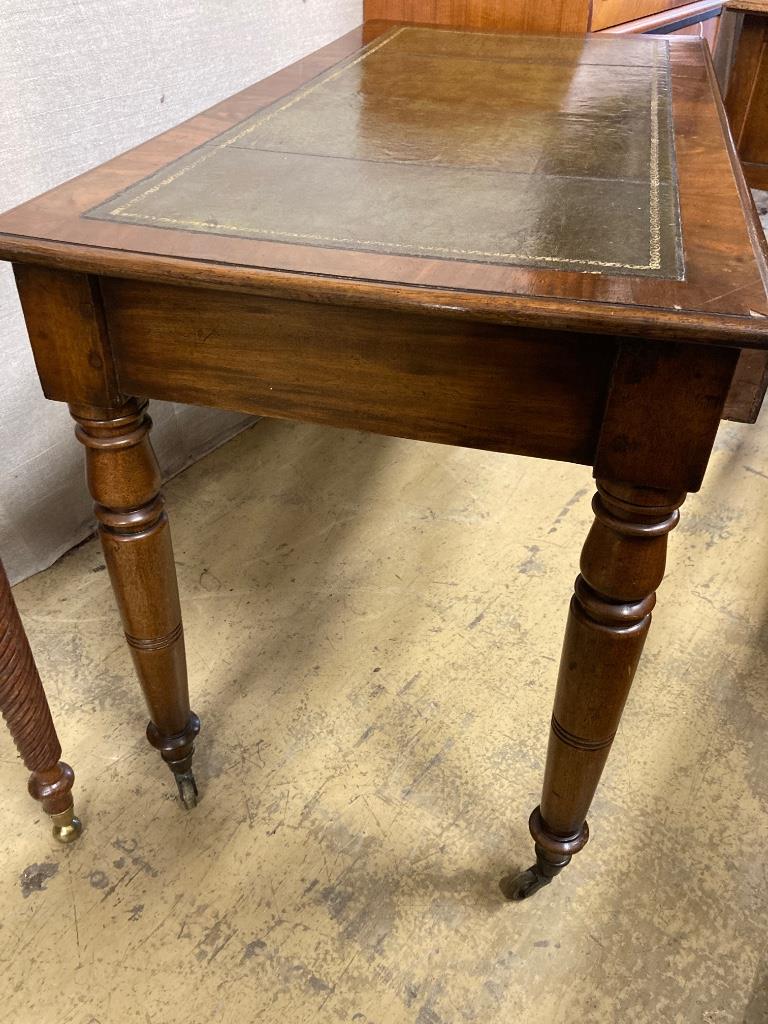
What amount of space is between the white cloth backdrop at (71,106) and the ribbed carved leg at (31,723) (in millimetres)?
487

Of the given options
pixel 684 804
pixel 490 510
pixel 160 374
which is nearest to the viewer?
pixel 160 374

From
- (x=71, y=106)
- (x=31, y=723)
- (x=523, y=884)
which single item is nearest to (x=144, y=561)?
(x=31, y=723)

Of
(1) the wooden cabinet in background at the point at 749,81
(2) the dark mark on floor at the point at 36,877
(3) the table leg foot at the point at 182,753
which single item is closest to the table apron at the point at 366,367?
(3) the table leg foot at the point at 182,753

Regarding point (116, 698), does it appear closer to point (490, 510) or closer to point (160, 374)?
point (160, 374)

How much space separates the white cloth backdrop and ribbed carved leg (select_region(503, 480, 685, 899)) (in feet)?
3.07

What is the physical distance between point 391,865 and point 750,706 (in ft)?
1.93

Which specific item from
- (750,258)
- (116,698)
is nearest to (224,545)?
(116,698)

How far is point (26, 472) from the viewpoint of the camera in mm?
1429

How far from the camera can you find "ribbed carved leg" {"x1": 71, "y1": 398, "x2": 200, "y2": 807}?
2.91 ft

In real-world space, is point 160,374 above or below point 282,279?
below

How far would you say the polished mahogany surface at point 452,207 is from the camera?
0.68 meters

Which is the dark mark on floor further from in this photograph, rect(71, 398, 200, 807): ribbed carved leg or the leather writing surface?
the leather writing surface

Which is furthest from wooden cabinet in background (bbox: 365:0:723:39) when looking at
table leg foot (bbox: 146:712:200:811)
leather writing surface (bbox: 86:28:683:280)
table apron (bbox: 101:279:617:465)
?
table leg foot (bbox: 146:712:200:811)

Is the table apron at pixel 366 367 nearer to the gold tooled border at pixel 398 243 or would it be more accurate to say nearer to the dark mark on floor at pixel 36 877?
the gold tooled border at pixel 398 243
